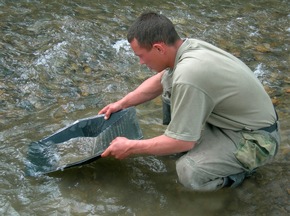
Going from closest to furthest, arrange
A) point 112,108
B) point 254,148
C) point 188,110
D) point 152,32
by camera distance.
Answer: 1. point 188,110
2. point 152,32
3. point 254,148
4. point 112,108

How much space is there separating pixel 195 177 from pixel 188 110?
1.93 feet

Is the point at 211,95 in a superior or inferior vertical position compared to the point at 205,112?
superior

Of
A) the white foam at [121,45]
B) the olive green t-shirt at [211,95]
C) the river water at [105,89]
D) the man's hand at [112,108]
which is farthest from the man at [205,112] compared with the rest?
the white foam at [121,45]

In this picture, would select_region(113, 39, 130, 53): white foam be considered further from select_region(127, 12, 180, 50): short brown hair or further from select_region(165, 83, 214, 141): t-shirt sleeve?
select_region(165, 83, 214, 141): t-shirt sleeve

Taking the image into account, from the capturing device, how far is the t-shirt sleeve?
2.54 meters

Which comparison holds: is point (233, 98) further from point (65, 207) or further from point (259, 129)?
point (65, 207)

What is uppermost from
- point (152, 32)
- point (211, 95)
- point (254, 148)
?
point (152, 32)

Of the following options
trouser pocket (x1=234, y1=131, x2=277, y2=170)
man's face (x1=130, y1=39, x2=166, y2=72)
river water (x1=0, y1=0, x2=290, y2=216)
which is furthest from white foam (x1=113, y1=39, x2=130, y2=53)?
trouser pocket (x1=234, y1=131, x2=277, y2=170)

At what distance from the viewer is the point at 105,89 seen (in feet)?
14.8

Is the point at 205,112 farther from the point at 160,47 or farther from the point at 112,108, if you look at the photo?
the point at 112,108

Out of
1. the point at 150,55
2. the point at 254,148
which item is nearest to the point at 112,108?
the point at 150,55

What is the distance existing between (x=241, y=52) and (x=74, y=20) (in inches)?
96.2

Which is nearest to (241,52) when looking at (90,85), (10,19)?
(90,85)

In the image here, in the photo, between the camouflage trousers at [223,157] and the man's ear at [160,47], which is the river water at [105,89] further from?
the man's ear at [160,47]
